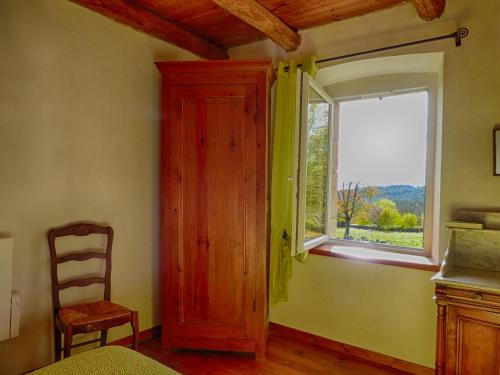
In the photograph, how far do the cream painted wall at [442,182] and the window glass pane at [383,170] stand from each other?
1.45ft

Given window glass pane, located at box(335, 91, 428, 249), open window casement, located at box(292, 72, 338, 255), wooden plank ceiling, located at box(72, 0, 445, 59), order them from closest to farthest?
wooden plank ceiling, located at box(72, 0, 445, 59)
open window casement, located at box(292, 72, 338, 255)
window glass pane, located at box(335, 91, 428, 249)

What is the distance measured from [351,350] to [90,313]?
1856 mm

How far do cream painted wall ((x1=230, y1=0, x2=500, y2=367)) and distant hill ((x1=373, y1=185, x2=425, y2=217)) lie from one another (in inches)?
17.7

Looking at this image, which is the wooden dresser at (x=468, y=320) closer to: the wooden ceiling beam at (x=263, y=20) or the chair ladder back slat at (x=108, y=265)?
the wooden ceiling beam at (x=263, y=20)

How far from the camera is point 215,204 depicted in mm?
2492

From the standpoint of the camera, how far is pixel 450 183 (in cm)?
218

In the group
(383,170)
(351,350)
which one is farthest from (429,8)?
(351,350)

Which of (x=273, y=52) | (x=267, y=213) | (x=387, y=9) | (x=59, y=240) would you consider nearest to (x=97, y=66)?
(x=59, y=240)

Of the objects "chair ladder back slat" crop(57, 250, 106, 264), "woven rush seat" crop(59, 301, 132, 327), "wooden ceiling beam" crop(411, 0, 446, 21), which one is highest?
"wooden ceiling beam" crop(411, 0, 446, 21)

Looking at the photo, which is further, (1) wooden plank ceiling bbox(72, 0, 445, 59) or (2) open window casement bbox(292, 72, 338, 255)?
(2) open window casement bbox(292, 72, 338, 255)

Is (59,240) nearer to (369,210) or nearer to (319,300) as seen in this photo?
(319,300)

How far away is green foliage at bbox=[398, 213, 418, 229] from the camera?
2676mm

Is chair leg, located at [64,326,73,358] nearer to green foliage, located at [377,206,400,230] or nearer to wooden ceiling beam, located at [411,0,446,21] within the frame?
green foliage, located at [377,206,400,230]

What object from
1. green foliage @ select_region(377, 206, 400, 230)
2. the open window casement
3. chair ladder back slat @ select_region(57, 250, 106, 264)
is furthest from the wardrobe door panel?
green foliage @ select_region(377, 206, 400, 230)
